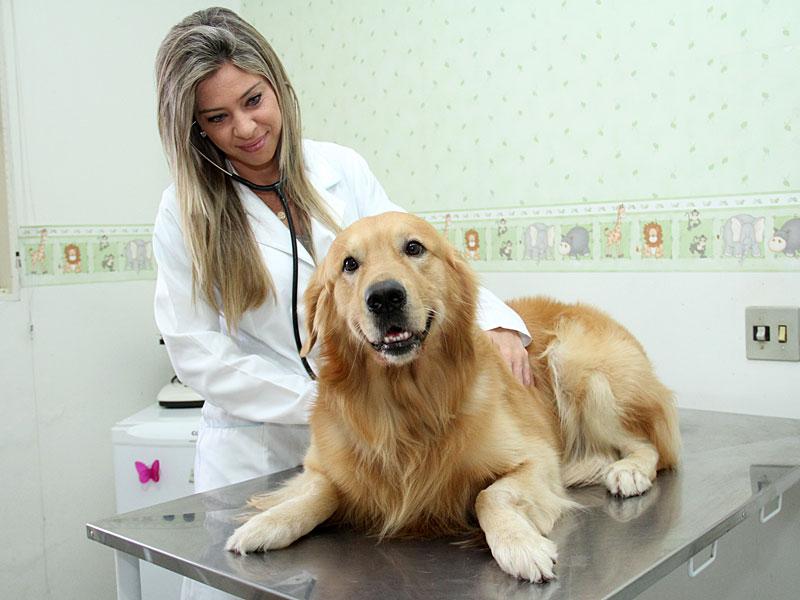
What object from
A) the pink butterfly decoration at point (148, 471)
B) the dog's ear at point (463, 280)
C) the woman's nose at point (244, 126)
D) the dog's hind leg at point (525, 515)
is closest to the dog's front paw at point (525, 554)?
the dog's hind leg at point (525, 515)

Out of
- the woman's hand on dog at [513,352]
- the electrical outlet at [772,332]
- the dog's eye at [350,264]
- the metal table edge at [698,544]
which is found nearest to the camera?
the metal table edge at [698,544]

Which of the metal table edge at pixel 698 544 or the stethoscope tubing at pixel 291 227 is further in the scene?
the stethoscope tubing at pixel 291 227

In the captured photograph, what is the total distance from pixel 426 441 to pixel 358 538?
0.69 ft

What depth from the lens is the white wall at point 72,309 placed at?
8.89ft

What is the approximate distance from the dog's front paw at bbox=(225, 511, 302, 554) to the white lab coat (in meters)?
0.44

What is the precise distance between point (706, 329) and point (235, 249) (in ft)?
4.59

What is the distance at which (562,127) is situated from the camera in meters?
2.49

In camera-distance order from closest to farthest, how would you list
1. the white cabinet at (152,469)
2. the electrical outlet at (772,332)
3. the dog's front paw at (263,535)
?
the dog's front paw at (263,535) → the electrical outlet at (772,332) → the white cabinet at (152,469)

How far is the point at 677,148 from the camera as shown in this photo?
2.27 m

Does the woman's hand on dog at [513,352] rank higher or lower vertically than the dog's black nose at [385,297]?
lower

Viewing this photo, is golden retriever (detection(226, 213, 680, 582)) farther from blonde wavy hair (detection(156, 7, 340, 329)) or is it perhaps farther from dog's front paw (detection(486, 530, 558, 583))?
blonde wavy hair (detection(156, 7, 340, 329))

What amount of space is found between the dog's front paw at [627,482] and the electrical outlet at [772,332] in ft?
2.69

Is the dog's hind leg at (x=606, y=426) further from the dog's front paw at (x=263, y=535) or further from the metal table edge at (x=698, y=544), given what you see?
the dog's front paw at (x=263, y=535)

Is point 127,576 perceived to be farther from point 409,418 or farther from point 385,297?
point 385,297
